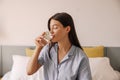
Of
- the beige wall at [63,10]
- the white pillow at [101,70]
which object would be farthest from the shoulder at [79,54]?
the beige wall at [63,10]

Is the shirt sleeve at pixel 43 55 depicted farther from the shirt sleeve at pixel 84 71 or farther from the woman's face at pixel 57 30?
the shirt sleeve at pixel 84 71

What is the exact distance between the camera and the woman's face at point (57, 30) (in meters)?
1.40

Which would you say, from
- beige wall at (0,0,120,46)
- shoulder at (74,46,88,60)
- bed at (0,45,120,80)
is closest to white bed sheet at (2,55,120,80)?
bed at (0,45,120,80)

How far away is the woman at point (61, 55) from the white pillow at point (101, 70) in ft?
2.56

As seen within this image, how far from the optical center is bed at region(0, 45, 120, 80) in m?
2.19

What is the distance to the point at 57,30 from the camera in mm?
1402

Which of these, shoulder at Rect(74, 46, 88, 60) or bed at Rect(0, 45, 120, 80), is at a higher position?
shoulder at Rect(74, 46, 88, 60)

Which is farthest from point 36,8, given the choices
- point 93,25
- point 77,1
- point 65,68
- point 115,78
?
point 65,68

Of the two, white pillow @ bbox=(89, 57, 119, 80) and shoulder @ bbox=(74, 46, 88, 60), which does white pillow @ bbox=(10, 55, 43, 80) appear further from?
shoulder @ bbox=(74, 46, 88, 60)

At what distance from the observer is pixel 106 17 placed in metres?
2.57

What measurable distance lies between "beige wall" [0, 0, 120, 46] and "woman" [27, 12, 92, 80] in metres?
1.18

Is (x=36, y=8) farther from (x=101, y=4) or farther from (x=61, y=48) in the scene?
(x=61, y=48)

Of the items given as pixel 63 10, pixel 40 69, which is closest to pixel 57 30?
pixel 40 69

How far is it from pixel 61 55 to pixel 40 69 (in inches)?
30.1
